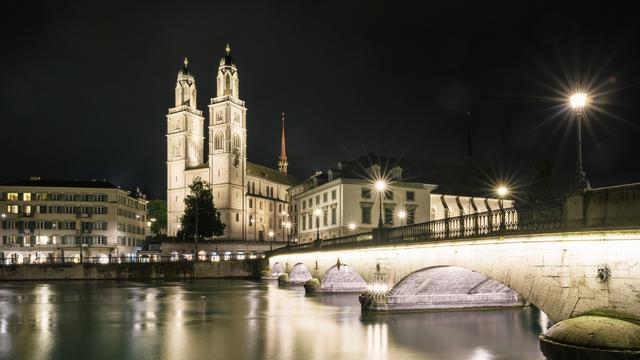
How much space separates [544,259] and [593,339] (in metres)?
4.25

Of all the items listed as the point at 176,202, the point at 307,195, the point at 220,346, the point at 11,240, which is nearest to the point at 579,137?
the point at 220,346

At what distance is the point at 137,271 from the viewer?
98875mm

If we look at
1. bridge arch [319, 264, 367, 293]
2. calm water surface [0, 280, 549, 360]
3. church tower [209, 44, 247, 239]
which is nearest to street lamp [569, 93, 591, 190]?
→ calm water surface [0, 280, 549, 360]

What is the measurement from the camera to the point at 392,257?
114 ft

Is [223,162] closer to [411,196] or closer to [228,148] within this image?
[228,148]

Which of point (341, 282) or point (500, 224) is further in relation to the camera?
point (341, 282)

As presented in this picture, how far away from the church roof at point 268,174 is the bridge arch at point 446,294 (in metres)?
118

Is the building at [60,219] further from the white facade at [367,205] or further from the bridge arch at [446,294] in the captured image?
the bridge arch at [446,294]

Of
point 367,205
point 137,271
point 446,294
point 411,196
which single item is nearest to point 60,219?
point 137,271

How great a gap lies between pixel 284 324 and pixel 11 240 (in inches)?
3892

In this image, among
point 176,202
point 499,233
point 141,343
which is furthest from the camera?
point 176,202

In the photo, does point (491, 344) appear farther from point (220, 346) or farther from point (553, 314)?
point (220, 346)

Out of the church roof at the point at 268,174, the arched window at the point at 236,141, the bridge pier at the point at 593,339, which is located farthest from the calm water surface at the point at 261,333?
the church roof at the point at 268,174

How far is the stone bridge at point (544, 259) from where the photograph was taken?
16234mm
